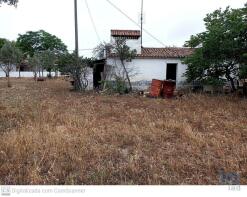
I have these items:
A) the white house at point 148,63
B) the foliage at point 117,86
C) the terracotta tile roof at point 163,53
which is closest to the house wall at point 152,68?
the white house at point 148,63

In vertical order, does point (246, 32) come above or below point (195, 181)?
above

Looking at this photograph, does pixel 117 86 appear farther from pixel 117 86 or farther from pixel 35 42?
pixel 35 42

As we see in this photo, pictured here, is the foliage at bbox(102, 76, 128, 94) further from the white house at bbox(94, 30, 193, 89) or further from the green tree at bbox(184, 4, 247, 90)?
the green tree at bbox(184, 4, 247, 90)

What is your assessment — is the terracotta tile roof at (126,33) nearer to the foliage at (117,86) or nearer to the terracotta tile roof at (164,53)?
the terracotta tile roof at (164,53)

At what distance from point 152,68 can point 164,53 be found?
153cm

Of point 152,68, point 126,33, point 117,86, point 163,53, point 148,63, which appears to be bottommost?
point 117,86

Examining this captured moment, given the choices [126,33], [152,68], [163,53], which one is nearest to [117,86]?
[152,68]

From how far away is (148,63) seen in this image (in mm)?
22969

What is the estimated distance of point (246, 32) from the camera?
1689 centimetres

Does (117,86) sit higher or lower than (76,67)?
lower

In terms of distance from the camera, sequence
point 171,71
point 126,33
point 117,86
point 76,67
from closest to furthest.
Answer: point 117,86, point 76,67, point 126,33, point 171,71

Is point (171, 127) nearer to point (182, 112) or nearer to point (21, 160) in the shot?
point (182, 112)

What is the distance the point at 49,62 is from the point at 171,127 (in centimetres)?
4588
